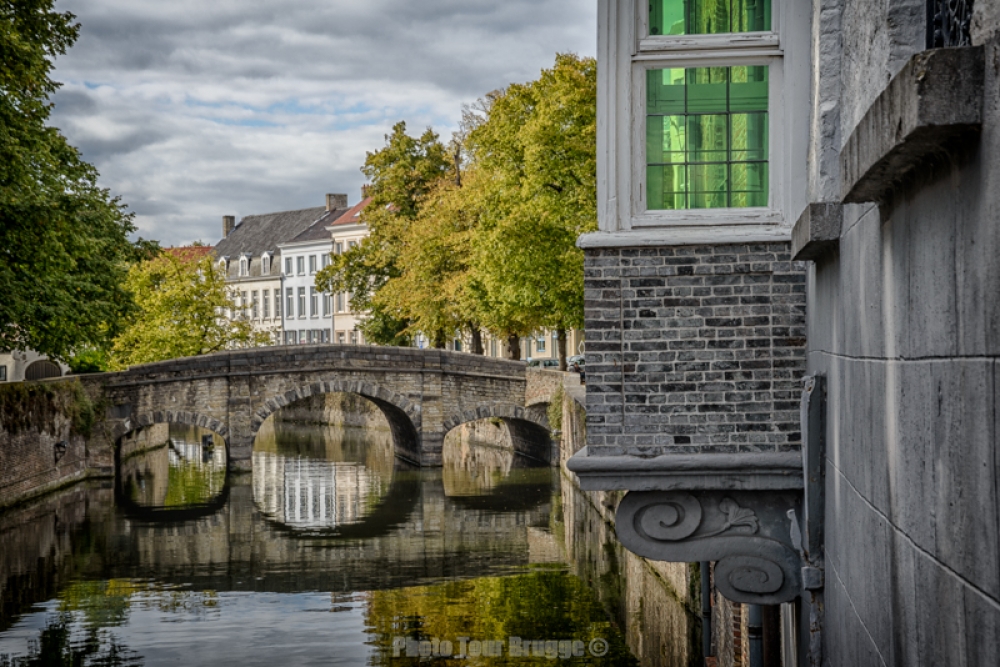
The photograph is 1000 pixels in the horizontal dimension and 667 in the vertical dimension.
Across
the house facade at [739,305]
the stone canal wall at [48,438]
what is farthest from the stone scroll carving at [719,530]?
the stone canal wall at [48,438]

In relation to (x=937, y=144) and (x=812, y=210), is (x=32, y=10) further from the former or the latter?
(x=937, y=144)

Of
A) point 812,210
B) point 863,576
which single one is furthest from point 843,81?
point 863,576

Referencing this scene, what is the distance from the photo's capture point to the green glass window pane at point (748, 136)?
6.18 metres

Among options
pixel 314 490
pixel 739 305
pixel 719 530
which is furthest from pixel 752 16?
pixel 314 490

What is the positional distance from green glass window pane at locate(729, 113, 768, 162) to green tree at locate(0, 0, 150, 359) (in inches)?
481

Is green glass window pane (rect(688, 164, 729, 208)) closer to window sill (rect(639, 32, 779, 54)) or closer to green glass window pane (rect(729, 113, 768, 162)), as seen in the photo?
green glass window pane (rect(729, 113, 768, 162))

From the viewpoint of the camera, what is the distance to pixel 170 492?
27109mm

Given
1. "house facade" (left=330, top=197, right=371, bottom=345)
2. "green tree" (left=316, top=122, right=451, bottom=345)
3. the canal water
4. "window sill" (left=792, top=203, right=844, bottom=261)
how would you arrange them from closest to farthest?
"window sill" (left=792, top=203, right=844, bottom=261) < the canal water < "green tree" (left=316, top=122, right=451, bottom=345) < "house facade" (left=330, top=197, right=371, bottom=345)

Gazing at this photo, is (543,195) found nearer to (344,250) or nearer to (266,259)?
(344,250)

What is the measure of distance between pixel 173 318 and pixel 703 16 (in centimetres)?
3734

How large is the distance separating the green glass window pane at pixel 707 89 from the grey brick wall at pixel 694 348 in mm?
690

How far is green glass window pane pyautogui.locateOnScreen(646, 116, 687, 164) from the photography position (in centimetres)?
625

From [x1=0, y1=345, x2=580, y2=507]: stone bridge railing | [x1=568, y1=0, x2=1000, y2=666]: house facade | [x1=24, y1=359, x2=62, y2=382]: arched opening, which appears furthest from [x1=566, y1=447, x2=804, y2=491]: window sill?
[x1=24, y1=359, x2=62, y2=382]: arched opening

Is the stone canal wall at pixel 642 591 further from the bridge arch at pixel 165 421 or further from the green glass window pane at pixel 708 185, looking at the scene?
the bridge arch at pixel 165 421
